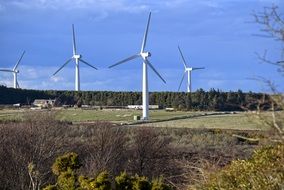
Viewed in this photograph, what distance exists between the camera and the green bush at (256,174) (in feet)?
42.3

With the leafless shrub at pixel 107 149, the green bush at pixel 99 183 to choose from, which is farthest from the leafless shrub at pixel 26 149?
the green bush at pixel 99 183

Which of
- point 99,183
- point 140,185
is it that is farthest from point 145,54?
point 99,183

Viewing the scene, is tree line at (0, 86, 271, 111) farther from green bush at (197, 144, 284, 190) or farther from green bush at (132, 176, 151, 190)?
green bush at (197, 144, 284, 190)

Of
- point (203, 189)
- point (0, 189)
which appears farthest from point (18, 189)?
point (203, 189)

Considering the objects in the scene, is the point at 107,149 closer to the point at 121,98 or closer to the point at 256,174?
the point at 256,174

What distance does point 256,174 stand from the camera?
13.9 metres

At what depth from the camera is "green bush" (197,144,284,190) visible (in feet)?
42.3

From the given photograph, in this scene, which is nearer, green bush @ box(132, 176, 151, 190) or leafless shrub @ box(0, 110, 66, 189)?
green bush @ box(132, 176, 151, 190)

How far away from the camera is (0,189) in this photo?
31.2 metres

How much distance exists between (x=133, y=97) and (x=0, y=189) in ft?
330

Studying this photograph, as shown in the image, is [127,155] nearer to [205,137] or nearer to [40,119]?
[40,119]

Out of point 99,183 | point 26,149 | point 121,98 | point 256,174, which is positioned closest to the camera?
point 256,174

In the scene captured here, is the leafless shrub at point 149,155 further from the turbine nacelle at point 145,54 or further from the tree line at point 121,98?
the tree line at point 121,98

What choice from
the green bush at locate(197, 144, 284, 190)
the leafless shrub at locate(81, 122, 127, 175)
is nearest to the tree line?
the leafless shrub at locate(81, 122, 127, 175)
